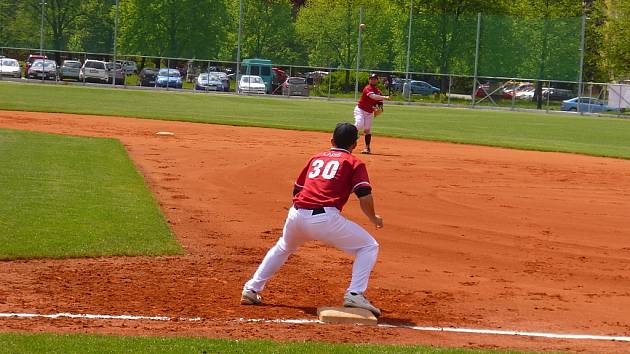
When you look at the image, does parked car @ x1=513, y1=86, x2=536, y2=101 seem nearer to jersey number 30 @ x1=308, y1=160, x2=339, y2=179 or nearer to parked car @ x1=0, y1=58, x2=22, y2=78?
parked car @ x1=0, y1=58, x2=22, y2=78

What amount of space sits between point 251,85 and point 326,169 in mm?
52684

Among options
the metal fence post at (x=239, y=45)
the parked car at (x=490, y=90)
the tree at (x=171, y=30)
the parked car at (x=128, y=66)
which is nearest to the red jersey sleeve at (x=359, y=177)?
the parked car at (x=490, y=90)

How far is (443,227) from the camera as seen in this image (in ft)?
44.5

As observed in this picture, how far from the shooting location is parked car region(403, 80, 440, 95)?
197 feet

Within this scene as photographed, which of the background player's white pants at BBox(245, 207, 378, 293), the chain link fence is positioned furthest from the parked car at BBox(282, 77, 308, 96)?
the background player's white pants at BBox(245, 207, 378, 293)

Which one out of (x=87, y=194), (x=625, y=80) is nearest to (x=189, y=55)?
(x=625, y=80)

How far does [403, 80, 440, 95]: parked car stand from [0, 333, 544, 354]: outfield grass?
176ft

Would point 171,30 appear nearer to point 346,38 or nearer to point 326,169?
point 346,38

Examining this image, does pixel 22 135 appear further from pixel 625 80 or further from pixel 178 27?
pixel 625 80

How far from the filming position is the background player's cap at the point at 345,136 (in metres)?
8.52

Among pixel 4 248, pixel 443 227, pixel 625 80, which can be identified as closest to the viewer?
pixel 4 248

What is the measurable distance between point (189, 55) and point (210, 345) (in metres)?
54.8

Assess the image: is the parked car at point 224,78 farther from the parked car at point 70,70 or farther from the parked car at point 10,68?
the parked car at point 10,68

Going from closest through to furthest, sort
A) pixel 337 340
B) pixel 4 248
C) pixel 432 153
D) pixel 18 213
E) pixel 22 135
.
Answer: pixel 337 340, pixel 4 248, pixel 18 213, pixel 22 135, pixel 432 153
